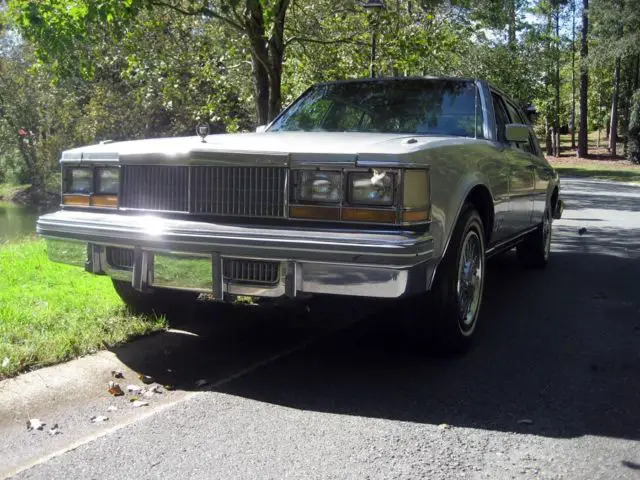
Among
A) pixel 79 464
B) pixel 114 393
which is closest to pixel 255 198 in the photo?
pixel 114 393

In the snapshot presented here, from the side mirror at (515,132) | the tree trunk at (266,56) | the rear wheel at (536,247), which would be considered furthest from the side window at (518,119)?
the tree trunk at (266,56)

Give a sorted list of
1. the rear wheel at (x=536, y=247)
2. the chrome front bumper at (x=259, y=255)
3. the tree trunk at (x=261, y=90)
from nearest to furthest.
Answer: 1. the chrome front bumper at (x=259, y=255)
2. the rear wheel at (x=536, y=247)
3. the tree trunk at (x=261, y=90)

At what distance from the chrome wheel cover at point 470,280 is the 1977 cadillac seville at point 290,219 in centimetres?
1

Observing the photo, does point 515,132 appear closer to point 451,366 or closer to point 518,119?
point 518,119

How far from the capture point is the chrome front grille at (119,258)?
13.7ft

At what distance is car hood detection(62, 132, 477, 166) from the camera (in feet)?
12.0

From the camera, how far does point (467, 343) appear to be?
454cm

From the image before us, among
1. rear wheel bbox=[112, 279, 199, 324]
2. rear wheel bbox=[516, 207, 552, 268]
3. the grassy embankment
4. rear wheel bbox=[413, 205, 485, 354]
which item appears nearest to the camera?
rear wheel bbox=[413, 205, 485, 354]

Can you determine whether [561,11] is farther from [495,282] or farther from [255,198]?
[255,198]

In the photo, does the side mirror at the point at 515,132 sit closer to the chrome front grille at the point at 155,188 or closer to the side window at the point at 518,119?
the side window at the point at 518,119

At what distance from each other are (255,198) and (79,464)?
161cm

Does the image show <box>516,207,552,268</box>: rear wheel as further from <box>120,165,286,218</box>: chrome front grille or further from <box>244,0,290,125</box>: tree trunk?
<box>120,165,286,218</box>: chrome front grille

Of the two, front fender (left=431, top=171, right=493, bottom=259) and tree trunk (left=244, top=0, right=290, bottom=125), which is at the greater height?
tree trunk (left=244, top=0, right=290, bottom=125)

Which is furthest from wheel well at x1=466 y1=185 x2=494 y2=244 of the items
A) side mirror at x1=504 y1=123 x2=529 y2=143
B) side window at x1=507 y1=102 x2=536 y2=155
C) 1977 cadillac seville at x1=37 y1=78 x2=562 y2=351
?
side window at x1=507 y1=102 x2=536 y2=155
